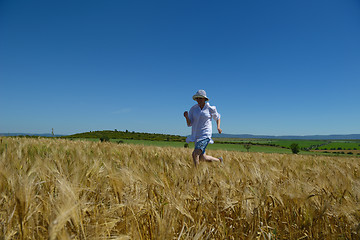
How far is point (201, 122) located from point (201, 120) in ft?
0.15

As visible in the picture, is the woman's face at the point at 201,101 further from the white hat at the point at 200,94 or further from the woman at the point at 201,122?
the white hat at the point at 200,94

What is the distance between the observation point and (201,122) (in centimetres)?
464

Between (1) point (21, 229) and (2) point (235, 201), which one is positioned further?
(2) point (235, 201)

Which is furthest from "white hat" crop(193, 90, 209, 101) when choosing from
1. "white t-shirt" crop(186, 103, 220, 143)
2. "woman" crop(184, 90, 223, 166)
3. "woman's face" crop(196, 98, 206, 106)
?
"white t-shirt" crop(186, 103, 220, 143)

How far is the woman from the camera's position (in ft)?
14.4

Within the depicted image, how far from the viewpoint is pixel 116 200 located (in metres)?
1.38

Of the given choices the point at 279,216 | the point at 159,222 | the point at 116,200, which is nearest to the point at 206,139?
the point at 279,216

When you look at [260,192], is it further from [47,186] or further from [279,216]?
[47,186]

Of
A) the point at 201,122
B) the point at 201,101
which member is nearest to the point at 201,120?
the point at 201,122

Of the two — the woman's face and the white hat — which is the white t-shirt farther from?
the white hat

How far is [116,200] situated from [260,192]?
Answer: 3.56ft

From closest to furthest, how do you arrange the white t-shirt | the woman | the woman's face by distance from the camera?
the woman → the white t-shirt → the woman's face

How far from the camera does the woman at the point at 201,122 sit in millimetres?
4387

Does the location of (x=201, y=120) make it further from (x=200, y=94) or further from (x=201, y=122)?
(x=200, y=94)
